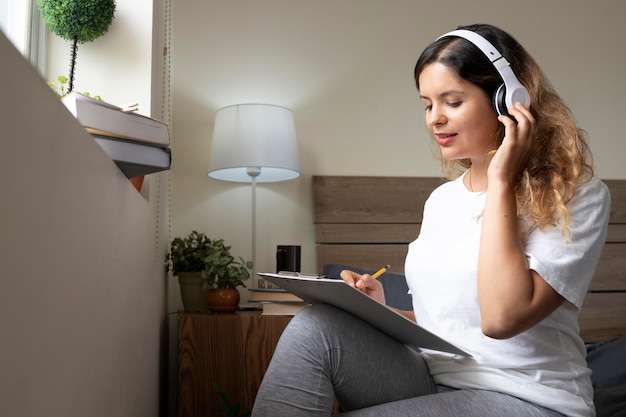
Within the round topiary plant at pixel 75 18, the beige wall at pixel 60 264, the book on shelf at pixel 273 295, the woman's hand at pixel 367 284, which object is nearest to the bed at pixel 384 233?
the book on shelf at pixel 273 295

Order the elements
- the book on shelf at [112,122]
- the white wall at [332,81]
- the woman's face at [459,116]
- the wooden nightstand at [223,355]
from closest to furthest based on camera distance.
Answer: the book on shelf at [112,122] → the woman's face at [459,116] → the wooden nightstand at [223,355] → the white wall at [332,81]

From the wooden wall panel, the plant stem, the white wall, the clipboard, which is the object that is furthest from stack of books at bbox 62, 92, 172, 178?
the wooden wall panel

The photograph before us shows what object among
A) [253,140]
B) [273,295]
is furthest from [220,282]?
[253,140]

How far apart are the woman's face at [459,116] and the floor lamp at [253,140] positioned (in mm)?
1146

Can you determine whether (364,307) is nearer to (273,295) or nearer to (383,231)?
(273,295)

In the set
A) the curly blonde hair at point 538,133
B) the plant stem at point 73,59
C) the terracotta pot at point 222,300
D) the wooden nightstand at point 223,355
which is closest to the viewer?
the curly blonde hair at point 538,133

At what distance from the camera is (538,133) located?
1159 mm

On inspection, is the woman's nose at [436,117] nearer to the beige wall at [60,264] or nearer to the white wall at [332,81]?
the beige wall at [60,264]

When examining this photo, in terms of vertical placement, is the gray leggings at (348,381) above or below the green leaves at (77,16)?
below

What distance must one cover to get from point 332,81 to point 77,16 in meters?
1.44

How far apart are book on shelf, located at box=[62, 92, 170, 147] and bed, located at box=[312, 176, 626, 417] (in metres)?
1.54

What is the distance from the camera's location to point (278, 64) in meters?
2.71

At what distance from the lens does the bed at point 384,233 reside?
262 centimetres

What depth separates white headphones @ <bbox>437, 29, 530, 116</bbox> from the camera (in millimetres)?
1124
